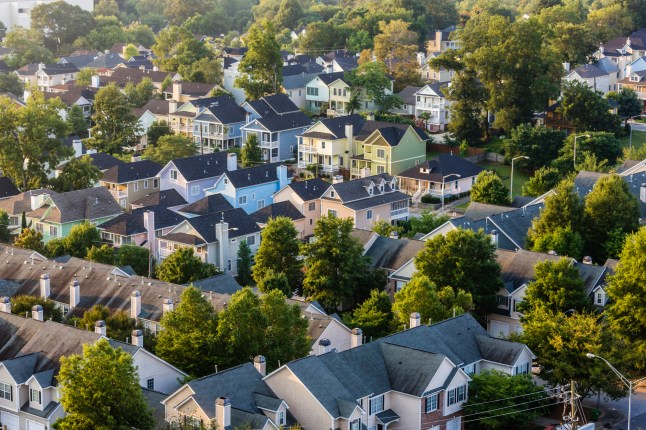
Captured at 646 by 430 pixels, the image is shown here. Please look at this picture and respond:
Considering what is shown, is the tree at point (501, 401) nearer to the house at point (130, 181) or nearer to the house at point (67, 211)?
the house at point (67, 211)

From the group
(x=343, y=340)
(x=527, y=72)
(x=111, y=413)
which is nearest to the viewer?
(x=111, y=413)

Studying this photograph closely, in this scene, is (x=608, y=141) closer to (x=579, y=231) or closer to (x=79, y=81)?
(x=579, y=231)

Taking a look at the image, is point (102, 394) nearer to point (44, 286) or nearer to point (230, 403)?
point (230, 403)

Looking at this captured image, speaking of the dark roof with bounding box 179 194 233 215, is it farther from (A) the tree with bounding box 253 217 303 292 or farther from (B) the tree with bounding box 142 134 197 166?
(A) the tree with bounding box 253 217 303 292

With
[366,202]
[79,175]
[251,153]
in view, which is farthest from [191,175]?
[366,202]

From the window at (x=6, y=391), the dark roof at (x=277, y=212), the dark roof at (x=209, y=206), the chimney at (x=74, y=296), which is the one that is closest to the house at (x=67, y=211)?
the dark roof at (x=209, y=206)

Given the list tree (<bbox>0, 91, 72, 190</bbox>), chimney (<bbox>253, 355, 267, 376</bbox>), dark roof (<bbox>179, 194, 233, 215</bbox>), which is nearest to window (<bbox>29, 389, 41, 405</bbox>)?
chimney (<bbox>253, 355, 267, 376</bbox>)

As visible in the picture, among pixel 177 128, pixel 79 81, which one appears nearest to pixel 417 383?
pixel 177 128
